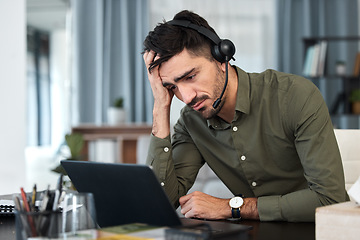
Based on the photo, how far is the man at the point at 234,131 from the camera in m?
1.31

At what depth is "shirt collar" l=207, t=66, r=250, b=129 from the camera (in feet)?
4.96

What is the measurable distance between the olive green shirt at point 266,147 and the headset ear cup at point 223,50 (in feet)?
0.37

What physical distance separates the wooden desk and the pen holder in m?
4.71

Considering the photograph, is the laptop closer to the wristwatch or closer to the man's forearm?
the wristwatch

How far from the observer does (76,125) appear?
18.7 ft

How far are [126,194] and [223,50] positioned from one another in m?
0.63

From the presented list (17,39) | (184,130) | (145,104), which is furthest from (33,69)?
(184,130)

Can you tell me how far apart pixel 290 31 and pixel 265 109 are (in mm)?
4824

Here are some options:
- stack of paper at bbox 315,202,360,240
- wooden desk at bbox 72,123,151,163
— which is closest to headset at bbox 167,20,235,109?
stack of paper at bbox 315,202,360,240

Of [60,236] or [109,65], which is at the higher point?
[109,65]

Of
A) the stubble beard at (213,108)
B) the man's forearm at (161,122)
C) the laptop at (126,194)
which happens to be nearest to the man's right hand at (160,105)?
the man's forearm at (161,122)

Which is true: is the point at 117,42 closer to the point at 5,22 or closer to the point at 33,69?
the point at 33,69

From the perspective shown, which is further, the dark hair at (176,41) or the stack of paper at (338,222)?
the dark hair at (176,41)

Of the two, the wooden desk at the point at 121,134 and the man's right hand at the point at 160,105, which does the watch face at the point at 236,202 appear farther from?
the wooden desk at the point at 121,134
